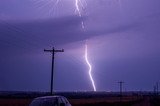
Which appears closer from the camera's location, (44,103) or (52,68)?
(44,103)

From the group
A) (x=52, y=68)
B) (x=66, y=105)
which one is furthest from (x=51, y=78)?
(x=66, y=105)

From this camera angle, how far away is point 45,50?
54875 millimetres

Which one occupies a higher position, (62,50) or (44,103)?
(62,50)

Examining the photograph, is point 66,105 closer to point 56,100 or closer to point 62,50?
point 56,100

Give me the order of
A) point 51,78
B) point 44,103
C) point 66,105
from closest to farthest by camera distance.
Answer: point 44,103, point 66,105, point 51,78

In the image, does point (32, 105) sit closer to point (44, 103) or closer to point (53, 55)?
point (44, 103)

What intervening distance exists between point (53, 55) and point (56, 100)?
28615 millimetres

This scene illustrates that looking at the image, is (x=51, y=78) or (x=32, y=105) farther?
(x=51, y=78)

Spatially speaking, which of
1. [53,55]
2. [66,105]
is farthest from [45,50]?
[66,105]

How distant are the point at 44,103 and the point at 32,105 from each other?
775 millimetres

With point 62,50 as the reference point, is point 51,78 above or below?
below

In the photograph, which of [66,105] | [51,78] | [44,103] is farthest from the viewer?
[51,78]

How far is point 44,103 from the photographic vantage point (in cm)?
2553

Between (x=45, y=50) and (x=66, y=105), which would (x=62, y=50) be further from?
(x=66, y=105)
